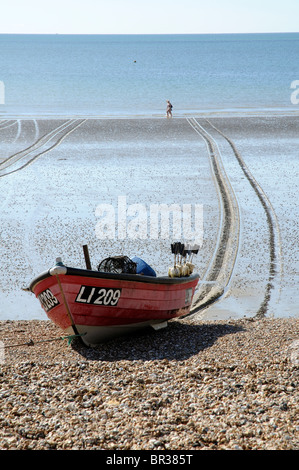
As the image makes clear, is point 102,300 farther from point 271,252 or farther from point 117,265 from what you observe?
point 271,252

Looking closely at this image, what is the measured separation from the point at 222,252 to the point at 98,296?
6.39 m

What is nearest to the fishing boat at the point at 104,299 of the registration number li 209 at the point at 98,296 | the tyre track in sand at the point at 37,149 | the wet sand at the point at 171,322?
the registration number li 209 at the point at 98,296

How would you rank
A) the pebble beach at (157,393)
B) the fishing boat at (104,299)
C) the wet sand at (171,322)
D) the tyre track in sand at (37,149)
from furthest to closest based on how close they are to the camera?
the tyre track in sand at (37,149) → the fishing boat at (104,299) → the wet sand at (171,322) → the pebble beach at (157,393)

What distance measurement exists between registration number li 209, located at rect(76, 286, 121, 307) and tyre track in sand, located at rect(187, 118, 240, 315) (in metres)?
2.80

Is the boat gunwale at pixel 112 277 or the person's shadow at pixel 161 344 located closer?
the person's shadow at pixel 161 344

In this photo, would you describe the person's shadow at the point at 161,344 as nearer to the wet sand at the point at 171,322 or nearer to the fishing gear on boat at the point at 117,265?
the wet sand at the point at 171,322

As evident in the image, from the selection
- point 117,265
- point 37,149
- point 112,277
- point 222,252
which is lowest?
point 222,252

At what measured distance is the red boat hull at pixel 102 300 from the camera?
1052 centimetres

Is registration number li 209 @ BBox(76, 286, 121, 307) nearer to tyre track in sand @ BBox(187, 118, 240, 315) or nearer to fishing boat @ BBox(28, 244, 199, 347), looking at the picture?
fishing boat @ BBox(28, 244, 199, 347)

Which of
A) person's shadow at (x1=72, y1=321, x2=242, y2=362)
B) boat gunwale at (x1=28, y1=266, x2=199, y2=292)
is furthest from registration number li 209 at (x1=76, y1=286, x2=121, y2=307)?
person's shadow at (x1=72, y1=321, x2=242, y2=362)

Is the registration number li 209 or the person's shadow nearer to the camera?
the person's shadow

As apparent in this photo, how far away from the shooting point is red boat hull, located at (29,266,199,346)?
34.5 feet

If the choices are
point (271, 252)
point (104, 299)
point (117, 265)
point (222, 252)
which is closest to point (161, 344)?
point (104, 299)

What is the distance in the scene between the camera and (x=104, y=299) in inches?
429
